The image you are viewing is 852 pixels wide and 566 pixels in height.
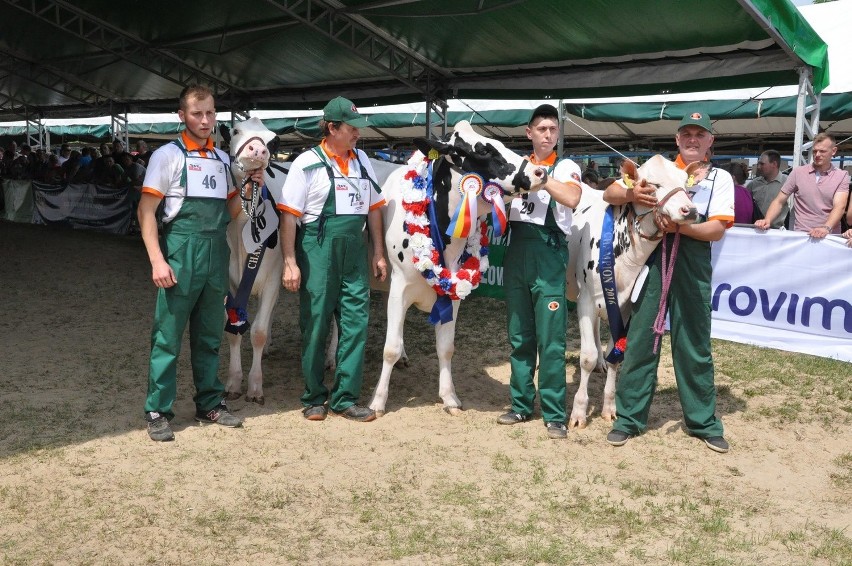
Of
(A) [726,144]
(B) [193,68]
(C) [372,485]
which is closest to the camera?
(C) [372,485]

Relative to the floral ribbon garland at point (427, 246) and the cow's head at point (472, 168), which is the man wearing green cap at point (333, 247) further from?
the cow's head at point (472, 168)

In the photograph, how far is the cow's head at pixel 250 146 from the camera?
4.91 m

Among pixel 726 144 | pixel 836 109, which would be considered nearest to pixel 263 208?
pixel 836 109

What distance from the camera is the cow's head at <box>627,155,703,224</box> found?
4551 mm

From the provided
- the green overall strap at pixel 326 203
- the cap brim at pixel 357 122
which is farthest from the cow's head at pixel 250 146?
the cap brim at pixel 357 122

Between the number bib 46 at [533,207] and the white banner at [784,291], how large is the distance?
3623 millimetres

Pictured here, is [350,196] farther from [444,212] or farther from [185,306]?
[185,306]

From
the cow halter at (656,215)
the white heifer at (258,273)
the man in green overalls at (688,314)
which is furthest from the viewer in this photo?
the white heifer at (258,273)

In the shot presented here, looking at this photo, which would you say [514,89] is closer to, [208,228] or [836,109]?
[836,109]

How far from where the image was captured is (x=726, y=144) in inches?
692

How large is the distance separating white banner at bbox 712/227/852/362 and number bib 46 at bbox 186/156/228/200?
17.4ft

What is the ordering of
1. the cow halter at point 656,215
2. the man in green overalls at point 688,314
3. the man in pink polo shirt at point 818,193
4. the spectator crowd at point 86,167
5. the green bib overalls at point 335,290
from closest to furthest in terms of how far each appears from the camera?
the cow halter at point 656,215, the man in green overalls at point 688,314, the green bib overalls at point 335,290, the man in pink polo shirt at point 818,193, the spectator crowd at point 86,167

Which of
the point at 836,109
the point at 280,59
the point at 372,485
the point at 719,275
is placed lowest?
the point at 372,485

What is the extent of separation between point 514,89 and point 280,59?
4514mm
